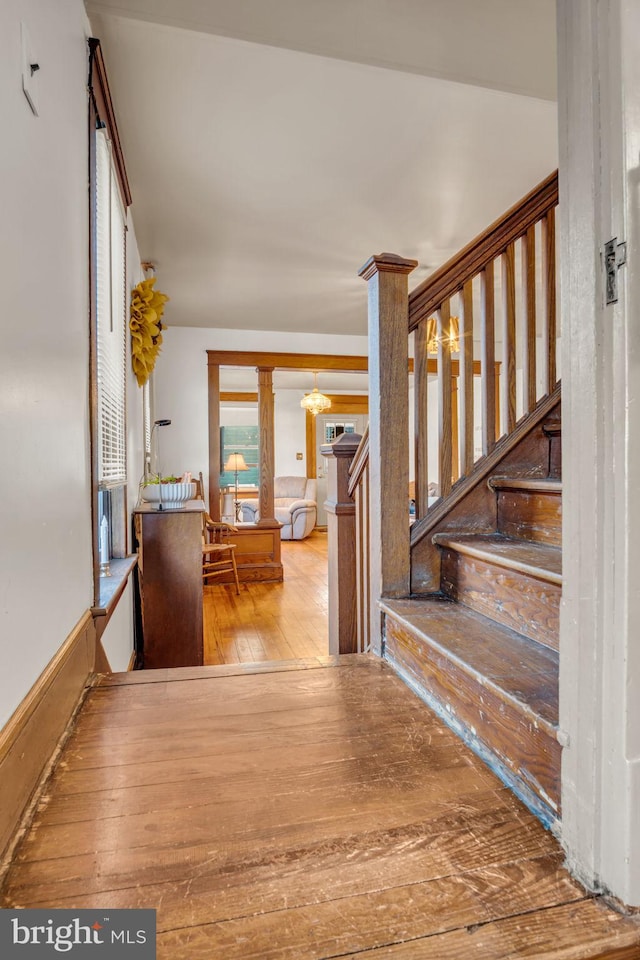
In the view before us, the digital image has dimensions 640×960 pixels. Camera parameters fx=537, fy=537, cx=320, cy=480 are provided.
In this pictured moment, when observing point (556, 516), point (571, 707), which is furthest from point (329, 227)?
point (571, 707)

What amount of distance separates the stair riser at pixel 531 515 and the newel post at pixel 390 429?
0.36 m

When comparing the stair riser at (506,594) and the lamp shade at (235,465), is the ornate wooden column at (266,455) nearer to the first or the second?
the lamp shade at (235,465)

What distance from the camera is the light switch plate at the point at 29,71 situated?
1030mm

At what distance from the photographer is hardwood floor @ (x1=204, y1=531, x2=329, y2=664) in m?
3.37

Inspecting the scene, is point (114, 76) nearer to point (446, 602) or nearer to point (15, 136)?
point (15, 136)

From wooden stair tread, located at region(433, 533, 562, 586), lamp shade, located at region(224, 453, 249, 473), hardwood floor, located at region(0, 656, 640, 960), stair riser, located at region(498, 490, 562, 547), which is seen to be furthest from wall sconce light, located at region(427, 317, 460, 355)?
lamp shade, located at region(224, 453, 249, 473)

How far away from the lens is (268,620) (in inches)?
161

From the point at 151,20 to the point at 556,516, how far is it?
2120 millimetres

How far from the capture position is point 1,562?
880 mm

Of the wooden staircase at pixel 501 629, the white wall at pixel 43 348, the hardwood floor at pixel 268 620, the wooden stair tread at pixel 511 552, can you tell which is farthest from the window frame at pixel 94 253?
the hardwood floor at pixel 268 620

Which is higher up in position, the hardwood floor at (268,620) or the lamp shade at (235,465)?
the lamp shade at (235,465)

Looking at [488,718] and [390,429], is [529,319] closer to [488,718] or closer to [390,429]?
[390,429]

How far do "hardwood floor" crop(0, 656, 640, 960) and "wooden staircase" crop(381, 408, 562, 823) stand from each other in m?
0.07

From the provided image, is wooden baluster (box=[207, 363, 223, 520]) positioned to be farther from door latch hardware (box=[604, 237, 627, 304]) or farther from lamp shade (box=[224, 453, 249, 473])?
door latch hardware (box=[604, 237, 627, 304])
